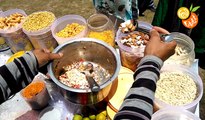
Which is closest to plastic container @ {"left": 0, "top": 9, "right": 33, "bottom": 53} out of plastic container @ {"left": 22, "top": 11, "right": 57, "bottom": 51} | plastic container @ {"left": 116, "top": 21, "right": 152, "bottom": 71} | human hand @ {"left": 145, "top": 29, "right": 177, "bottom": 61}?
plastic container @ {"left": 22, "top": 11, "right": 57, "bottom": 51}

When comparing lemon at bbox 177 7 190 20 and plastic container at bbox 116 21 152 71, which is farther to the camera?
lemon at bbox 177 7 190 20

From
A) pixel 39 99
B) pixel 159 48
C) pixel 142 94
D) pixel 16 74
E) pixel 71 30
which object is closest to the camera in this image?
pixel 142 94

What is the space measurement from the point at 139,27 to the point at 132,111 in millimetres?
792

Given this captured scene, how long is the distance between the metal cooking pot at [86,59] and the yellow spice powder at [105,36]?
5.8 inches

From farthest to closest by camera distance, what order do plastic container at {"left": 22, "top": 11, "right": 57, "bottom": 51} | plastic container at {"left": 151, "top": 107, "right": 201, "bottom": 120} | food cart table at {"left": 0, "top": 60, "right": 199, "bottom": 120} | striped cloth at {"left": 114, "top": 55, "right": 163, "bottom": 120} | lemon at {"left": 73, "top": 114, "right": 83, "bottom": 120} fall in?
1. plastic container at {"left": 22, "top": 11, "right": 57, "bottom": 51}
2. food cart table at {"left": 0, "top": 60, "right": 199, "bottom": 120}
3. lemon at {"left": 73, "top": 114, "right": 83, "bottom": 120}
4. plastic container at {"left": 151, "top": 107, "right": 201, "bottom": 120}
5. striped cloth at {"left": 114, "top": 55, "right": 163, "bottom": 120}

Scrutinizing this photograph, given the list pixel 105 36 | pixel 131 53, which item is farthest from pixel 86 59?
pixel 131 53

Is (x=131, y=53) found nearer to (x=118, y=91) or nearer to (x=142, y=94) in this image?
(x=118, y=91)

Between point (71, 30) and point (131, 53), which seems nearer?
point (131, 53)

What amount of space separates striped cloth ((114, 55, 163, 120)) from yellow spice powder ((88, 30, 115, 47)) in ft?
1.82

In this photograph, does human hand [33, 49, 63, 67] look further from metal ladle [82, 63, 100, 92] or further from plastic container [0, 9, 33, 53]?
plastic container [0, 9, 33, 53]

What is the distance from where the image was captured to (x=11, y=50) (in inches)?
82.0

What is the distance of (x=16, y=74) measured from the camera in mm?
1404

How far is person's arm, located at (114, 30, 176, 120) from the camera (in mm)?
1068
